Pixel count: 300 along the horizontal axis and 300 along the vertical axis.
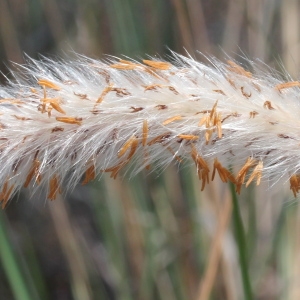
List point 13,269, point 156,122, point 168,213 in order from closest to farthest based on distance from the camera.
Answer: point 156,122 → point 13,269 → point 168,213

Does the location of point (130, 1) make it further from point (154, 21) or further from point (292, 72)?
point (292, 72)

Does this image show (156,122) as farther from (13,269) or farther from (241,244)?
(13,269)

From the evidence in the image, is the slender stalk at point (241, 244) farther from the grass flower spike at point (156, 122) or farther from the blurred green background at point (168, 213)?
the blurred green background at point (168, 213)

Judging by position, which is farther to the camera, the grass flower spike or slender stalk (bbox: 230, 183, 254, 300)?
slender stalk (bbox: 230, 183, 254, 300)

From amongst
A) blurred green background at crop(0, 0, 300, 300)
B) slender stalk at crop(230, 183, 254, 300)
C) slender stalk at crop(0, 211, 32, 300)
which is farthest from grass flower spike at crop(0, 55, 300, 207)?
blurred green background at crop(0, 0, 300, 300)

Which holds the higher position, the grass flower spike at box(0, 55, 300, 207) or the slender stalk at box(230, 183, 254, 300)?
the grass flower spike at box(0, 55, 300, 207)

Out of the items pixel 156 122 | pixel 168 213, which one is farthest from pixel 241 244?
pixel 168 213

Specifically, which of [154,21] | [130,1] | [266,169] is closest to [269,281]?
[154,21]

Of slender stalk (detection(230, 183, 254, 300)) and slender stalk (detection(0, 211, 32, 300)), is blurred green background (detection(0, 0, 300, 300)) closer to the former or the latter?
slender stalk (detection(0, 211, 32, 300))
